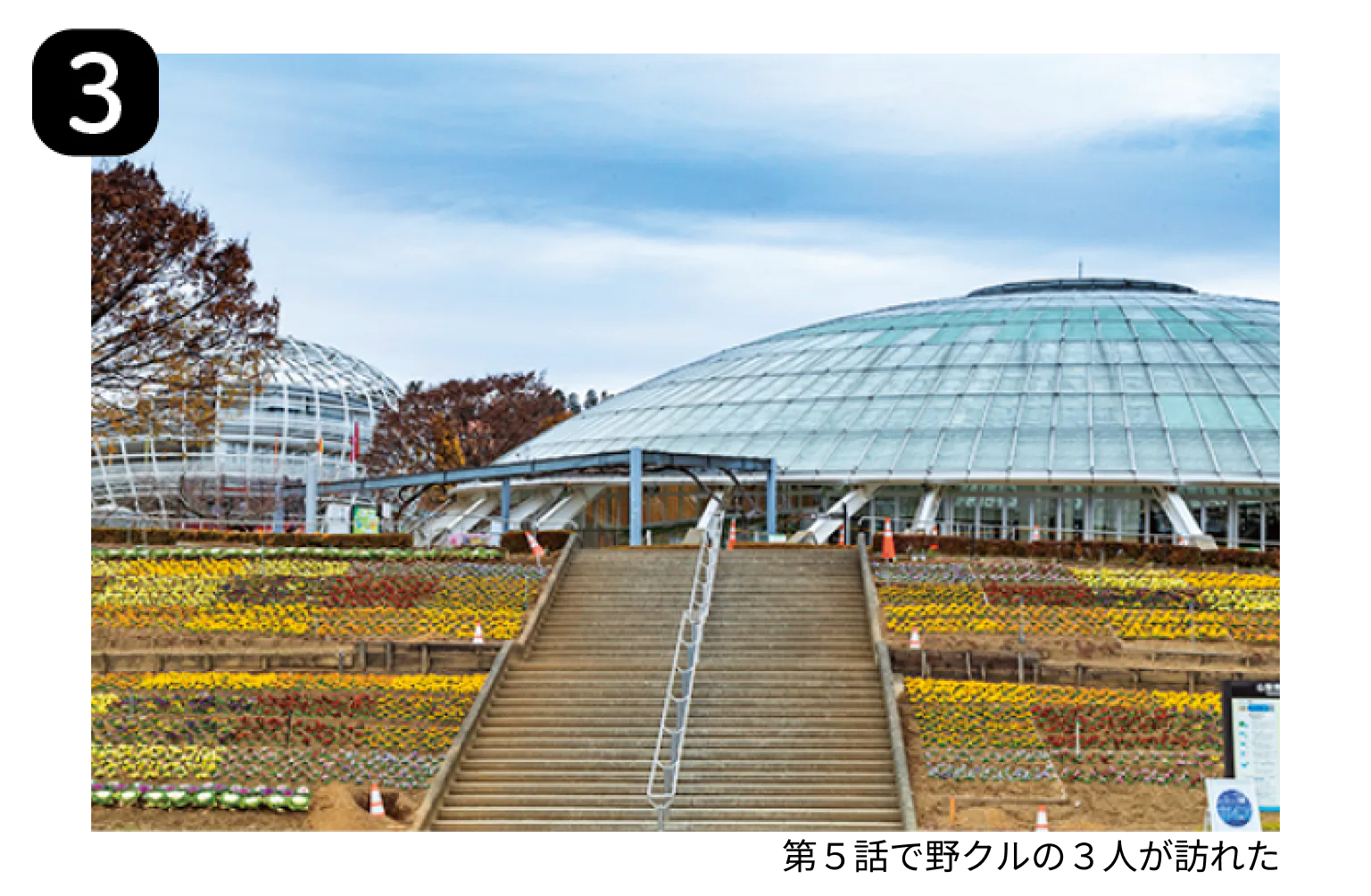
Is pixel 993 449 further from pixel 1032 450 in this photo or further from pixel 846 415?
pixel 846 415

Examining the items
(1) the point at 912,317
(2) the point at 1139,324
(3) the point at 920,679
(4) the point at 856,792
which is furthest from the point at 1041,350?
(4) the point at 856,792

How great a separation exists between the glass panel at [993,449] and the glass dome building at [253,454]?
4200 cm

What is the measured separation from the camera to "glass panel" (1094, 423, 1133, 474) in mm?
34737

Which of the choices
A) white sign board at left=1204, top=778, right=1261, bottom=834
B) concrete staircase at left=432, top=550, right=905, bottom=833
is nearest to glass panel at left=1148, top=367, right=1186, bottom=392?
concrete staircase at left=432, top=550, right=905, bottom=833

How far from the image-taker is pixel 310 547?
103 ft

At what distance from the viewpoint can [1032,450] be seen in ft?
118

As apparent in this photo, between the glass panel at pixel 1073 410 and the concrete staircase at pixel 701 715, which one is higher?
the glass panel at pixel 1073 410

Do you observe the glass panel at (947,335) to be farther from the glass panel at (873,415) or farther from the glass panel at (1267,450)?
the glass panel at (1267,450)

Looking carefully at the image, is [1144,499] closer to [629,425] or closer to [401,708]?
[629,425]

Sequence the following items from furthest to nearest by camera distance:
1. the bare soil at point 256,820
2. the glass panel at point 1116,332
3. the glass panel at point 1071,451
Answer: the glass panel at point 1116,332 < the glass panel at point 1071,451 < the bare soil at point 256,820

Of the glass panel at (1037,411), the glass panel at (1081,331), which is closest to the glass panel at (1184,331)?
the glass panel at (1081,331)

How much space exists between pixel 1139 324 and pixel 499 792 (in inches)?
1281

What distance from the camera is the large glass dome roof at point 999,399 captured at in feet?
117

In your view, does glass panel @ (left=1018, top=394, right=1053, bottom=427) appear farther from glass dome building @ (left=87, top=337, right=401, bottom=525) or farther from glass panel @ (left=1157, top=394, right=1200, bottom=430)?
glass dome building @ (left=87, top=337, right=401, bottom=525)
